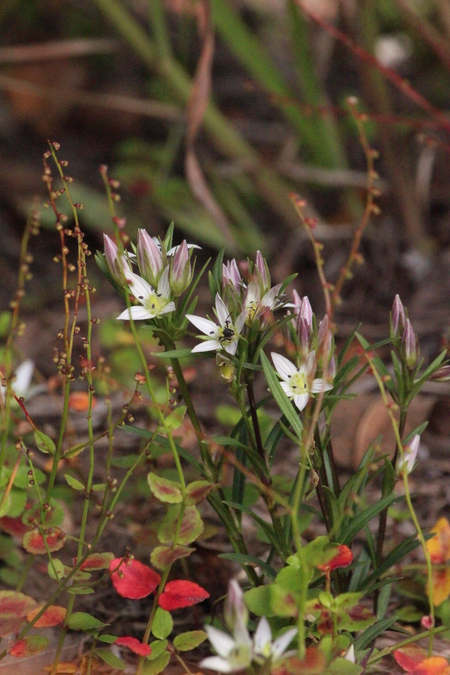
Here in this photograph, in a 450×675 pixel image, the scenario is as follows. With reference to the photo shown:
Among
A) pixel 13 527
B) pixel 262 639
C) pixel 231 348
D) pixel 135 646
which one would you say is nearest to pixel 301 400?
pixel 231 348

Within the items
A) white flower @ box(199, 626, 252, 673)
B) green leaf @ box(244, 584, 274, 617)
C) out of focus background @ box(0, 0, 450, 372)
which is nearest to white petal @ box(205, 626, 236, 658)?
white flower @ box(199, 626, 252, 673)

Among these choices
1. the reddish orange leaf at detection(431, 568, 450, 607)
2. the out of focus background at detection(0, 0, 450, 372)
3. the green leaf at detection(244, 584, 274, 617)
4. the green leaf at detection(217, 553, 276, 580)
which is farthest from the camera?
the out of focus background at detection(0, 0, 450, 372)

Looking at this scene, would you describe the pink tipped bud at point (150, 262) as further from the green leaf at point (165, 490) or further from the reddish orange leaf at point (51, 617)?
the reddish orange leaf at point (51, 617)

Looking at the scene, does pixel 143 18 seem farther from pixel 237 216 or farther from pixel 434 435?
pixel 434 435

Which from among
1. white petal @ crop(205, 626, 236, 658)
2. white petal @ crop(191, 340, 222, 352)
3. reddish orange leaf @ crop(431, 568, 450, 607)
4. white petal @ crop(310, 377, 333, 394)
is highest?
white petal @ crop(191, 340, 222, 352)

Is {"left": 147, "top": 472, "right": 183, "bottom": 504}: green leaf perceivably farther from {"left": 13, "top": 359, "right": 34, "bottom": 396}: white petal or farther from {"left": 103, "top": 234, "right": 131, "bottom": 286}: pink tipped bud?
{"left": 13, "top": 359, "right": 34, "bottom": 396}: white petal

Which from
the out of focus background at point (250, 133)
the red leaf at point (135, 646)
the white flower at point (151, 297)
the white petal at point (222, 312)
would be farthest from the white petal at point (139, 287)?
the out of focus background at point (250, 133)

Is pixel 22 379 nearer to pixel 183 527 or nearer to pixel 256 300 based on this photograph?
pixel 183 527
